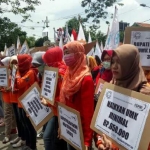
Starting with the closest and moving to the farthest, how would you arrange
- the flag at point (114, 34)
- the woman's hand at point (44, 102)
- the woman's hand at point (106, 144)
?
the woman's hand at point (106, 144) < the woman's hand at point (44, 102) < the flag at point (114, 34)

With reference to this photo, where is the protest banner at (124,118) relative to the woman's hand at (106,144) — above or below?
above

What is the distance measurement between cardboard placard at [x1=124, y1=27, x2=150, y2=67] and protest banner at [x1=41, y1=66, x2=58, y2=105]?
0.83 meters

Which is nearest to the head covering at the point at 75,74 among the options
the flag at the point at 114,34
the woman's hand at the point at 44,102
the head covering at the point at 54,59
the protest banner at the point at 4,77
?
the woman's hand at the point at 44,102

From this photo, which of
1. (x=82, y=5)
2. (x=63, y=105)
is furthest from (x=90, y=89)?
(x=82, y=5)

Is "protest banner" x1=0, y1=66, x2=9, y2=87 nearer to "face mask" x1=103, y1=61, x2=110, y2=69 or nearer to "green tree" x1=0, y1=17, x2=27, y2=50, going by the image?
"face mask" x1=103, y1=61, x2=110, y2=69

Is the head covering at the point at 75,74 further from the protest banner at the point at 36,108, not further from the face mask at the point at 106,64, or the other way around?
the face mask at the point at 106,64

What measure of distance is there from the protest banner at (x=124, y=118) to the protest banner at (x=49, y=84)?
98cm

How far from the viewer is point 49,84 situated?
10.3ft

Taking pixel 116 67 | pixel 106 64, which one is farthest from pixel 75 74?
pixel 106 64

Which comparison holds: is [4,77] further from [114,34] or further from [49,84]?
[114,34]

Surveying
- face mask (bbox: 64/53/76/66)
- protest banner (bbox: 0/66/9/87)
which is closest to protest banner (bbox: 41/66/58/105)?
face mask (bbox: 64/53/76/66)

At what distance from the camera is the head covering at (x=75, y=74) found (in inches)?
102

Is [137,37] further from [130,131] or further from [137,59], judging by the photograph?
[130,131]

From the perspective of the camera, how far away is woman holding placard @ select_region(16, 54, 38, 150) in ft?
13.4
